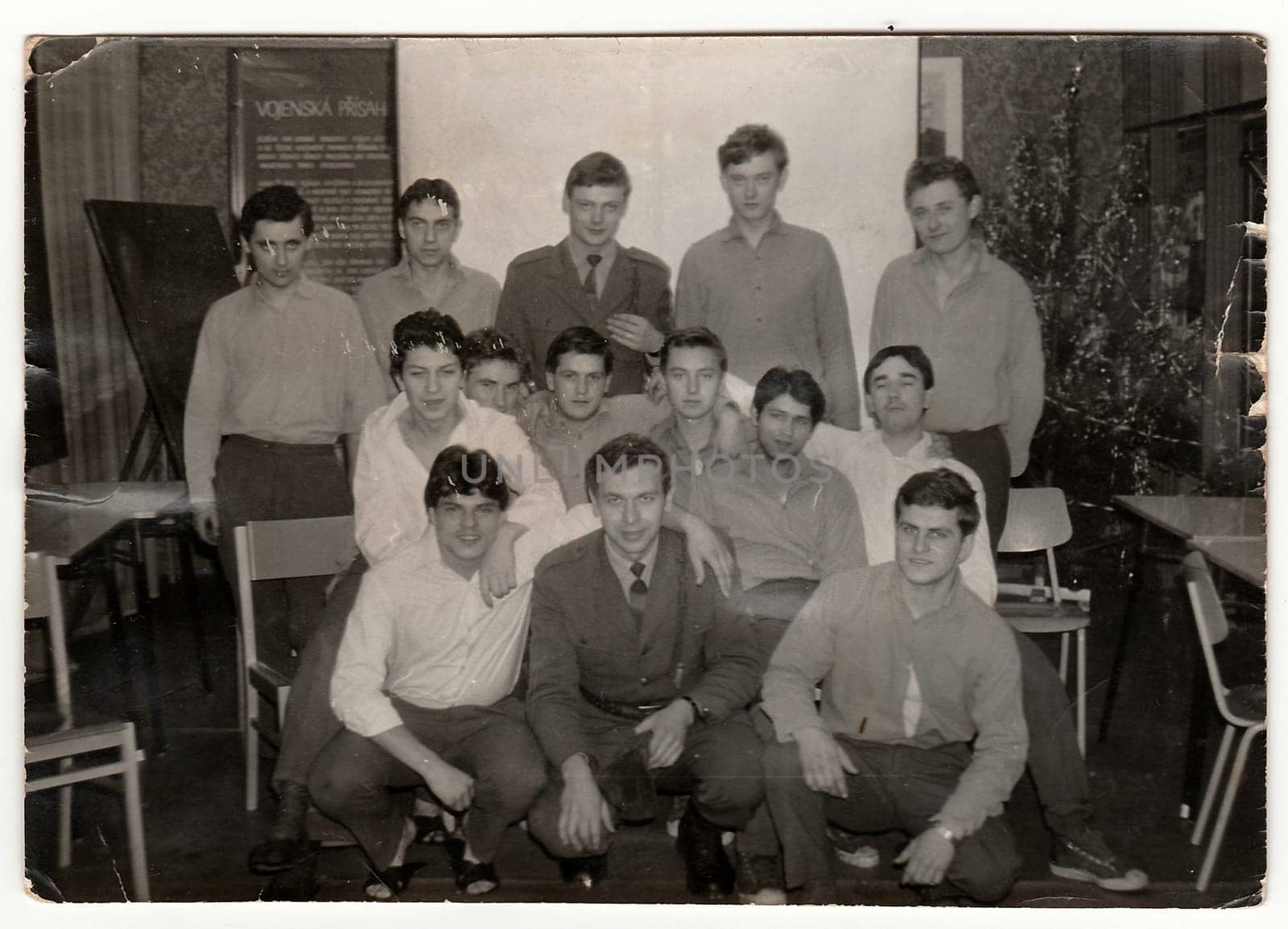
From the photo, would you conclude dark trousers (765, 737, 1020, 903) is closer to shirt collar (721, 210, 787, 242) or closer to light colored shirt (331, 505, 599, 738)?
light colored shirt (331, 505, 599, 738)

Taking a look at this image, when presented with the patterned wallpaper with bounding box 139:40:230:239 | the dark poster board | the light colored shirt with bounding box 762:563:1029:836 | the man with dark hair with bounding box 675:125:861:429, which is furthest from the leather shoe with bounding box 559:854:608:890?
the patterned wallpaper with bounding box 139:40:230:239

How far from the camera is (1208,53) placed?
2.18 meters

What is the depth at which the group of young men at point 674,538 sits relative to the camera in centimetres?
219

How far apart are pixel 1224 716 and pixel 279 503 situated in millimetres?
2096

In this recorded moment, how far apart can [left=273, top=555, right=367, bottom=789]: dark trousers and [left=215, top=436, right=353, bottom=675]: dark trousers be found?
3cm

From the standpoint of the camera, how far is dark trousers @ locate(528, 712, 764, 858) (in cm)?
219

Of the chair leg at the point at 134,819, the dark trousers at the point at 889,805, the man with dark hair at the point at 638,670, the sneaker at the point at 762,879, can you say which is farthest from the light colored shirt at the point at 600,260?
the chair leg at the point at 134,819

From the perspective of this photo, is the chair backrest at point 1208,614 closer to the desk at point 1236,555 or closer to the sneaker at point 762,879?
the desk at point 1236,555

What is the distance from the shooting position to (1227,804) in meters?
2.25

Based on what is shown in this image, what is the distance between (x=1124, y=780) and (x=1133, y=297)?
1.04 metres

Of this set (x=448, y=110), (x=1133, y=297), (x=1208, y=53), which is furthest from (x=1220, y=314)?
(x=448, y=110)

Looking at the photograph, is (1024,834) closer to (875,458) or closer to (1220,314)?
(875,458)

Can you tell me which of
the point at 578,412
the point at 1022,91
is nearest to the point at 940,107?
the point at 1022,91

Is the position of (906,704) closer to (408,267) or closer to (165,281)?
(408,267)
